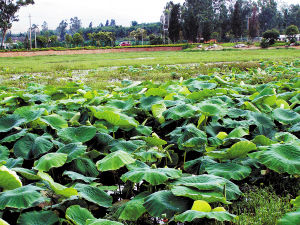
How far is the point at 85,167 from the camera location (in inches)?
60.2

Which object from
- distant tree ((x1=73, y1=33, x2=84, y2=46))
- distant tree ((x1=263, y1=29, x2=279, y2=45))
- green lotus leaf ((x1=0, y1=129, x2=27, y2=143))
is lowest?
green lotus leaf ((x1=0, y1=129, x2=27, y2=143))

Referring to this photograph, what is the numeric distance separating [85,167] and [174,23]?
43226 mm

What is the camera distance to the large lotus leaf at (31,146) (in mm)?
1616

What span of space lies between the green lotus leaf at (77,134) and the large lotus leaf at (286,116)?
4.13 ft

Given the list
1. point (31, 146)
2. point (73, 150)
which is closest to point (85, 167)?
point (73, 150)

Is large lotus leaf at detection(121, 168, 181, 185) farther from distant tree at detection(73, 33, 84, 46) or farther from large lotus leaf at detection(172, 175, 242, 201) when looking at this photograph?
distant tree at detection(73, 33, 84, 46)

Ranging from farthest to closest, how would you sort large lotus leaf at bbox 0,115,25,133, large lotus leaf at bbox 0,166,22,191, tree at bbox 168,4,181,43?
1. tree at bbox 168,4,181,43
2. large lotus leaf at bbox 0,115,25,133
3. large lotus leaf at bbox 0,166,22,191

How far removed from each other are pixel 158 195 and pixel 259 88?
84.2 inches

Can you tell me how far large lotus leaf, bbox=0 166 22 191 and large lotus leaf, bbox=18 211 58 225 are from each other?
0.18m

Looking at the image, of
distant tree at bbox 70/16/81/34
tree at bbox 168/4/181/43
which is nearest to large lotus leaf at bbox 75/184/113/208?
tree at bbox 168/4/181/43

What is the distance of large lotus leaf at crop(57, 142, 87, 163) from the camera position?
1.48 m

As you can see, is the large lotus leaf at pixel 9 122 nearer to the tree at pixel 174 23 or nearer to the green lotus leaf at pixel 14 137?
the green lotus leaf at pixel 14 137

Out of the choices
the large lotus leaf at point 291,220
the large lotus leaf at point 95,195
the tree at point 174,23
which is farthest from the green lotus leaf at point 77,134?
the tree at point 174,23

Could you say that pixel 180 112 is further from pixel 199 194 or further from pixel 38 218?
pixel 38 218
